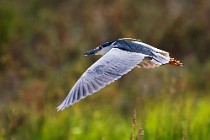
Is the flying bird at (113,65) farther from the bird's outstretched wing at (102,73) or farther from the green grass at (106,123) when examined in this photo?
the green grass at (106,123)

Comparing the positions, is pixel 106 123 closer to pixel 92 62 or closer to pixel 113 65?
pixel 113 65

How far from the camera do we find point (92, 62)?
9148 mm

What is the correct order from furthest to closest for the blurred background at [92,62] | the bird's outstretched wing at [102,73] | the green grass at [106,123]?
the blurred background at [92,62], the green grass at [106,123], the bird's outstretched wing at [102,73]

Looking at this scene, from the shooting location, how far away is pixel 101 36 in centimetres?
1006

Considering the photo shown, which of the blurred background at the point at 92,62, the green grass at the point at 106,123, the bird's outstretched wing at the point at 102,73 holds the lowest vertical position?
the bird's outstretched wing at the point at 102,73

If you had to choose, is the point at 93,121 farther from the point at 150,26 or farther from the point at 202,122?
the point at 150,26

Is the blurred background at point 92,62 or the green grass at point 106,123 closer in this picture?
the green grass at point 106,123

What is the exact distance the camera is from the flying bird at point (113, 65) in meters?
3.79

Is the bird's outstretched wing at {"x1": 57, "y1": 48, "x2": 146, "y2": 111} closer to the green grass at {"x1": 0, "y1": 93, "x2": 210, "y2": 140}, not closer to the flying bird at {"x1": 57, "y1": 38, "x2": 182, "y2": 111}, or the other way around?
the flying bird at {"x1": 57, "y1": 38, "x2": 182, "y2": 111}

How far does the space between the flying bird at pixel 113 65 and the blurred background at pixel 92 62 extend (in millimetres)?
906

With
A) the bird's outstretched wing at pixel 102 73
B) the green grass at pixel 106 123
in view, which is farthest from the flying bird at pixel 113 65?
the green grass at pixel 106 123

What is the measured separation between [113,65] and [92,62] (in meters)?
5.23

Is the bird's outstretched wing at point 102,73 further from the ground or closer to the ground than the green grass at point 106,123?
closer to the ground

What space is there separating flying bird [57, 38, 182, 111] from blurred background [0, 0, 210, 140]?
0.91 metres
